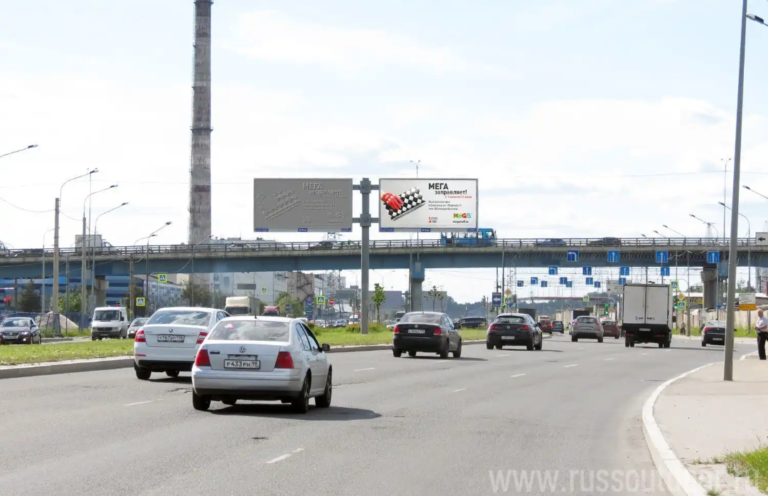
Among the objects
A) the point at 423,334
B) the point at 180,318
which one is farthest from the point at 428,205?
the point at 180,318

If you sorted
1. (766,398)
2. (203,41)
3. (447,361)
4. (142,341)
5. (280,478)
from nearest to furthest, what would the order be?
(280,478), (766,398), (142,341), (447,361), (203,41)

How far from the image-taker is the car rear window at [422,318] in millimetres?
37156

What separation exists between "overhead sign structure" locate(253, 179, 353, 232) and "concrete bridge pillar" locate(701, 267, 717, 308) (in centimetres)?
5046

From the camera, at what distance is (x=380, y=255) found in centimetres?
9606

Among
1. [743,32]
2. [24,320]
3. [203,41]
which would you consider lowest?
[24,320]

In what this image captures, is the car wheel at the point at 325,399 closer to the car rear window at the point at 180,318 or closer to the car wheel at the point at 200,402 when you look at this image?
the car wheel at the point at 200,402

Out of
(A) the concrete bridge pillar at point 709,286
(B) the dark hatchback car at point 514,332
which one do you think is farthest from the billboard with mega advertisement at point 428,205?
(A) the concrete bridge pillar at point 709,286

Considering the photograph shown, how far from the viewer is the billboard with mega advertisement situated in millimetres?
66875

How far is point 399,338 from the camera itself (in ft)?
123

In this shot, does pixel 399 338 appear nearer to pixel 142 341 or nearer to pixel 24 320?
pixel 142 341

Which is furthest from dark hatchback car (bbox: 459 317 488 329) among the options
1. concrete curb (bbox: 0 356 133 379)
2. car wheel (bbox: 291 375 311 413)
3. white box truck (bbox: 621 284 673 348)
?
car wheel (bbox: 291 375 311 413)

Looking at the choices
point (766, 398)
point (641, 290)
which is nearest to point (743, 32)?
point (766, 398)

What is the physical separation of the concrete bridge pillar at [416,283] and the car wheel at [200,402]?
7205cm

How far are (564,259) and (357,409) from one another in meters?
83.2
